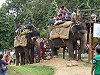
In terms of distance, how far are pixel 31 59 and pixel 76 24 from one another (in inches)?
156

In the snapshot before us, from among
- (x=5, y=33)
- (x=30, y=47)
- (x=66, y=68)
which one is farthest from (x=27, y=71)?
(x=5, y=33)

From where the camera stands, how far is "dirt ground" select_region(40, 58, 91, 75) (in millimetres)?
14016

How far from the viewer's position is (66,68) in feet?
49.3

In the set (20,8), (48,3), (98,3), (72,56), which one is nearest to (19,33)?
(72,56)

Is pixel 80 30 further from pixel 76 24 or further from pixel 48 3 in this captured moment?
pixel 48 3

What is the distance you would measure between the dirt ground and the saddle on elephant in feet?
3.64

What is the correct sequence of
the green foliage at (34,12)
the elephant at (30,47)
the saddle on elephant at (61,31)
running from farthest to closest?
1. the green foliage at (34,12)
2. the elephant at (30,47)
3. the saddle on elephant at (61,31)

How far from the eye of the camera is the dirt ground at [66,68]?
46.0ft

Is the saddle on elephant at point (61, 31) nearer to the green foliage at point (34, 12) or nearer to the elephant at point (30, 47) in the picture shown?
the elephant at point (30, 47)

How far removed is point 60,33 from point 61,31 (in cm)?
21

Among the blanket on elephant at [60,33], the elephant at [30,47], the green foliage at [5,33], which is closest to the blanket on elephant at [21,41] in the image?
the elephant at [30,47]

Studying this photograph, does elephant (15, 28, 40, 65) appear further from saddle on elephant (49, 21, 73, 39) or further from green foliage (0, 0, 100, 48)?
green foliage (0, 0, 100, 48)

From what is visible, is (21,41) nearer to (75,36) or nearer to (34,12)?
(75,36)

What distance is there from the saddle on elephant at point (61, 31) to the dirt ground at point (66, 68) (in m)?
1.11
